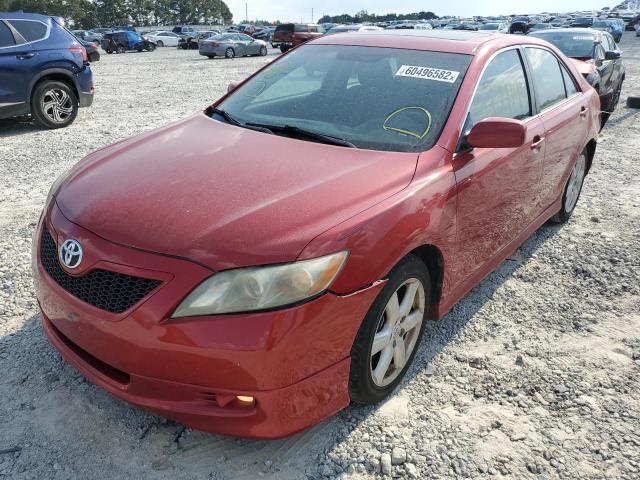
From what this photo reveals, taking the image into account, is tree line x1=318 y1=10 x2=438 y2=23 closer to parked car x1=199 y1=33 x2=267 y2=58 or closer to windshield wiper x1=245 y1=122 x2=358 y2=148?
parked car x1=199 y1=33 x2=267 y2=58

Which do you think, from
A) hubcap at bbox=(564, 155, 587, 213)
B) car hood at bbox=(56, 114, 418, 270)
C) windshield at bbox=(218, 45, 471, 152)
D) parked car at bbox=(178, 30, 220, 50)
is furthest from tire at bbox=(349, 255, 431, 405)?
parked car at bbox=(178, 30, 220, 50)

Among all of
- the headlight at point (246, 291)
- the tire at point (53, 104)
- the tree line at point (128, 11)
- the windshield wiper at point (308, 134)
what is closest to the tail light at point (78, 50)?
the tire at point (53, 104)

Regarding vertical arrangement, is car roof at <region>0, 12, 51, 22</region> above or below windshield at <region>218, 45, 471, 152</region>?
above

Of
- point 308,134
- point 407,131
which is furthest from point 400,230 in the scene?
point 308,134

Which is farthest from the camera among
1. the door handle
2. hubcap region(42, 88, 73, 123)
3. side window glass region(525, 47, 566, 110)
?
hubcap region(42, 88, 73, 123)

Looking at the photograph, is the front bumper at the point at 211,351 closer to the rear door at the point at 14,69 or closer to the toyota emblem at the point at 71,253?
the toyota emblem at the point at 71,253

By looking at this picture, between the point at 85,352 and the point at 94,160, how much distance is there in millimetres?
1099

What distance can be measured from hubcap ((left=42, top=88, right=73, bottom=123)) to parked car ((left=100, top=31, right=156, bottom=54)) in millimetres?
28594

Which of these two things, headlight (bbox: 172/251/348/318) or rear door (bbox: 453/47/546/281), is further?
rear door (bbox: 453/47/546/281)

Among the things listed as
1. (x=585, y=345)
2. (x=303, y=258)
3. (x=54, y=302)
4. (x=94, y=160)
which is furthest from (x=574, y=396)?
(x=94, y=160)

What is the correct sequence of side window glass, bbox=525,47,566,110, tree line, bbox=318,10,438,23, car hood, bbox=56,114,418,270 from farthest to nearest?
tree line, bbox=318,10,438,23 < side window glass, bbox=525,47,566,110 < car hood, bbox=56,114,418,270

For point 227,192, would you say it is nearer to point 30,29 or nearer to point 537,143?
point 537,143

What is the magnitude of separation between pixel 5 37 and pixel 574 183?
7.79 m

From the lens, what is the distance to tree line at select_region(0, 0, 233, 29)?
69125 mm
